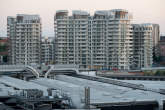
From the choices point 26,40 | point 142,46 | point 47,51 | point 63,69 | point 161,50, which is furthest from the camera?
A: point 161,50

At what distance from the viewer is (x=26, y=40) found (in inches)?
1826

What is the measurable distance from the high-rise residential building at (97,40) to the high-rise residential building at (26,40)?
10.9ft

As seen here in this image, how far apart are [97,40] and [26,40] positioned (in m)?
8.04

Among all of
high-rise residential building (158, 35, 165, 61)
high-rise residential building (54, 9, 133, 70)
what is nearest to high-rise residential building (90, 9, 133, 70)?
high-rise residential building (54, 9, 133, 70)

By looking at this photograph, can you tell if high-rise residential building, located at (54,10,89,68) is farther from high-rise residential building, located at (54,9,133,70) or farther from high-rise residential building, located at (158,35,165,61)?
high-rise residential building, located at (158,35,165,61)

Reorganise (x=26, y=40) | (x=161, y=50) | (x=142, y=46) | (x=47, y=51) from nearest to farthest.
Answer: (x=142, y=46) < (x=26, y=40) < (x=47, y=51) < (x=161, y=50)

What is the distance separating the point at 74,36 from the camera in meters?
43.8

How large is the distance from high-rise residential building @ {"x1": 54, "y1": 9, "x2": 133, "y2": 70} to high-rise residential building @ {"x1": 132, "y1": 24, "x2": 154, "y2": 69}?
1549mm

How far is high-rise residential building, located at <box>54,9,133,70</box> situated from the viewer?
140ft

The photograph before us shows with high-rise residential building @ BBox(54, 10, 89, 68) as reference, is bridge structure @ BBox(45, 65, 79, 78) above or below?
below

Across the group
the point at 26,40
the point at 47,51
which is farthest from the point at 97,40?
the point at 47,51

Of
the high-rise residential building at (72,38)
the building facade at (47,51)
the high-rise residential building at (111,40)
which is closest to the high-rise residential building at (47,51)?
the building facade at (47,51)

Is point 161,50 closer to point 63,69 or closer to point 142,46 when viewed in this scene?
point 142,46

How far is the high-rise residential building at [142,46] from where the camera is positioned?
45219mm
